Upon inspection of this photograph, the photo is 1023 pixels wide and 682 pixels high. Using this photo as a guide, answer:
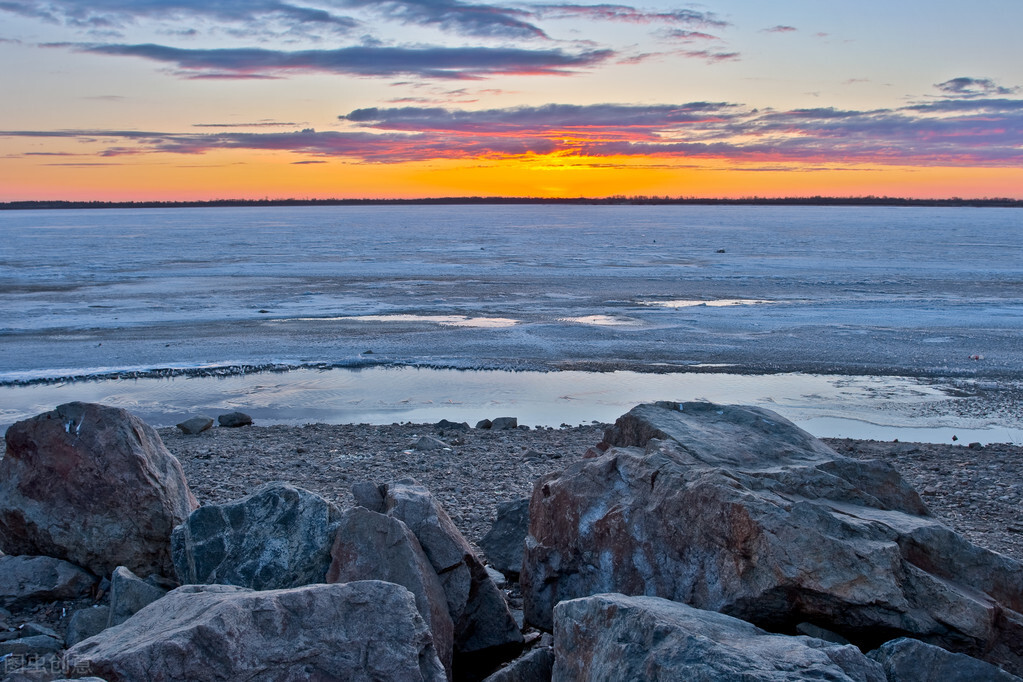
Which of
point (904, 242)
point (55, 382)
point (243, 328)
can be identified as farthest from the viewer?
point (904, 242)

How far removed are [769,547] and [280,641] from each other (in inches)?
103

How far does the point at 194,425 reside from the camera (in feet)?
38.1

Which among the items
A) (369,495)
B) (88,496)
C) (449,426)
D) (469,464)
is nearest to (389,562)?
(369,495)

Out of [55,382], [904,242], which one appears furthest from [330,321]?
[904,242]

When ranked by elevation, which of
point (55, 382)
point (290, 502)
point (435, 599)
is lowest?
point (55, 382)

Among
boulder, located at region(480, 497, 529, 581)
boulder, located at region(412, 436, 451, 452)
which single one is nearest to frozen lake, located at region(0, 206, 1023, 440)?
boulder, located at region(412, 436, 451, 452)

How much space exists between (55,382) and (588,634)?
559 inches

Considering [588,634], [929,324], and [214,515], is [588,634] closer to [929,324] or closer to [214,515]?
[214,515]

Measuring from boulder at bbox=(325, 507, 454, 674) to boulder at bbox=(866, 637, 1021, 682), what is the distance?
2.34m

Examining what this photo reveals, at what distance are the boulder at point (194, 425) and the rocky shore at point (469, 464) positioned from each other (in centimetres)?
11

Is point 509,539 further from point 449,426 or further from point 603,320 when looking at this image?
point 603,320

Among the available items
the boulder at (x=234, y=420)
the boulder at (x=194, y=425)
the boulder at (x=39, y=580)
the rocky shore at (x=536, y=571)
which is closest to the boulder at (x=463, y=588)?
the rocky shore at (x=536, y=571)

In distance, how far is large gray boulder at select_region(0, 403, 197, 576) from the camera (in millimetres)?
6000

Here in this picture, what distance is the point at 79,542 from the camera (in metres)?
6.01
